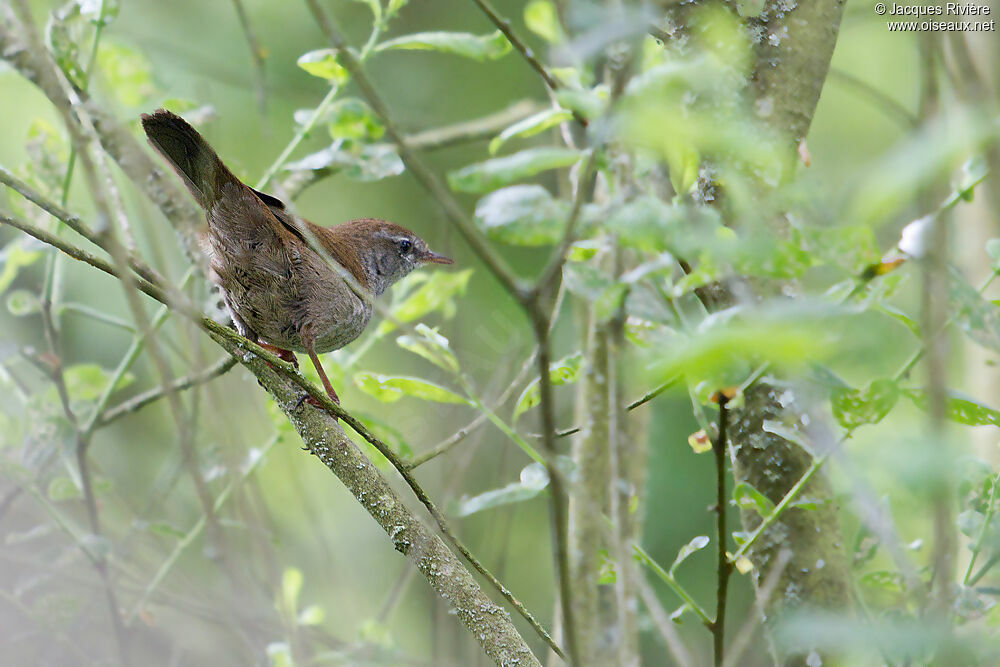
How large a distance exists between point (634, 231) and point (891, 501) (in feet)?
3.95

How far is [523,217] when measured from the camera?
1146 mm

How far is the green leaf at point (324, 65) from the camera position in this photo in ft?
8.05

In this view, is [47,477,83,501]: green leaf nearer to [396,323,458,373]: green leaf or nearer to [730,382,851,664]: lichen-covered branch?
[396,323,458,373]: green leaf

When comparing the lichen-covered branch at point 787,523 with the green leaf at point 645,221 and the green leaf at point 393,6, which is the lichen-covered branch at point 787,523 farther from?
the green leaf at point 393,6

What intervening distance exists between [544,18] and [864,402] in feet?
3.03

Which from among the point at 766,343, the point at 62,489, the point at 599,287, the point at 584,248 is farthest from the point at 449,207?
the point at 62,489

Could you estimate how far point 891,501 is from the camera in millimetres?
1927

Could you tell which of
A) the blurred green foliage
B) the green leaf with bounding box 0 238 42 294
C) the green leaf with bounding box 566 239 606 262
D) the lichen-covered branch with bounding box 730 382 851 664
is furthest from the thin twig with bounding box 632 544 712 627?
the green leaf with bounding box 0 238 42 294

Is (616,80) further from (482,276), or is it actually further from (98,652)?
(482,276)

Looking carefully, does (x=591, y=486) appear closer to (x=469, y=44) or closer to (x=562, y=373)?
(x=562, y=373)

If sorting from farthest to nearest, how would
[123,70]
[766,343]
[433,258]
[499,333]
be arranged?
[499,333]
[433,258]
[123,70]
[766,343]

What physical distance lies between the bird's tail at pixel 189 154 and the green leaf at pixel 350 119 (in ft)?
1.20

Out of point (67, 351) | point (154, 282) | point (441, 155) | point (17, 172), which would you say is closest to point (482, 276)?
point (441, 155)

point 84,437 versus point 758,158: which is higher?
point 84,437
